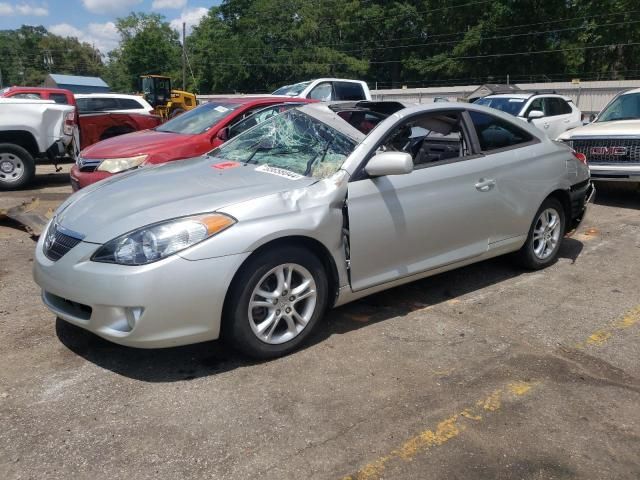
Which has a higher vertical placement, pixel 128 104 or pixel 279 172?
pixel 128 104

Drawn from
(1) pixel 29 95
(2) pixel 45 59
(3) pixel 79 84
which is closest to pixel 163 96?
(3) pixel 79 84

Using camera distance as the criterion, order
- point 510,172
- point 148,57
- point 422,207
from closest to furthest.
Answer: point 422,207, point 510,172, point 148,57

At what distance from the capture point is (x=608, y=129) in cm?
853

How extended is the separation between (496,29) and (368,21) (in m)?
16.0

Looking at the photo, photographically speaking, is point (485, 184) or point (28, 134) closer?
point (485, 184)

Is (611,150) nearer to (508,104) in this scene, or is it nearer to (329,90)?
(508,104)

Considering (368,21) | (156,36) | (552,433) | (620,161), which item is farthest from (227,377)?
(156,36)

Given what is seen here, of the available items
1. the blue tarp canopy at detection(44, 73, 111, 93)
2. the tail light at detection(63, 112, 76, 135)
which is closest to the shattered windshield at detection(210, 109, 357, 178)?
the tail light at detection(63, 112, 76, 135)

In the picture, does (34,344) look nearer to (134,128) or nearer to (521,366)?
(521,366)

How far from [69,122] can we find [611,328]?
8752mm

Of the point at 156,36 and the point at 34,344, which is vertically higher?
the point at 156,36

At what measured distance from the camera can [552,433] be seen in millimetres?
2799

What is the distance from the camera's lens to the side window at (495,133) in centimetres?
465

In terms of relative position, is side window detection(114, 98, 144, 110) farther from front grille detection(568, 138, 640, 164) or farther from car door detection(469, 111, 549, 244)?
car door detection(469, 111, 549, 244)
